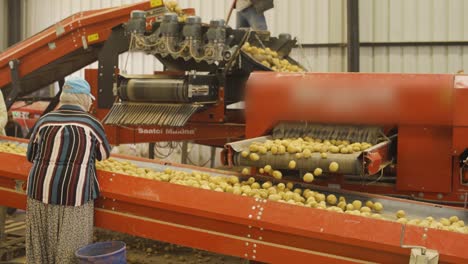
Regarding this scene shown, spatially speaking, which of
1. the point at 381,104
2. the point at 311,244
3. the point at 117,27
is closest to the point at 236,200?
the point at 311,244

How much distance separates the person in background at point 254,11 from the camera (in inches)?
256

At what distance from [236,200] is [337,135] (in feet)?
3.46

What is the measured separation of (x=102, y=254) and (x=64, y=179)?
539 mm

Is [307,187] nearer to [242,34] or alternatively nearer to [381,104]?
[381,104]

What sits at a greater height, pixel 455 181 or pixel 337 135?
pixel 337 135

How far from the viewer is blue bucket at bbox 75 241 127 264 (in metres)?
3.48

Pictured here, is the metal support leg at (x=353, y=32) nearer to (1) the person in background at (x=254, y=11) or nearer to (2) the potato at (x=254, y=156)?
(1) the person in background at (x=254, y=11)

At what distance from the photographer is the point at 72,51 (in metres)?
6.51

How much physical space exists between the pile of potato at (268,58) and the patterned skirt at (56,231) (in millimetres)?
2394

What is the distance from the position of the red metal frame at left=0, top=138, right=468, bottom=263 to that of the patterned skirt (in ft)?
0.61

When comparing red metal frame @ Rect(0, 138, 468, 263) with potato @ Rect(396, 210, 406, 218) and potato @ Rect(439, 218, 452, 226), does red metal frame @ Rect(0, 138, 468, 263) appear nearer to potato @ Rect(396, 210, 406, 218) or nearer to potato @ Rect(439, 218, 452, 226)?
potato @ Rect(439, 218, 452, 226)

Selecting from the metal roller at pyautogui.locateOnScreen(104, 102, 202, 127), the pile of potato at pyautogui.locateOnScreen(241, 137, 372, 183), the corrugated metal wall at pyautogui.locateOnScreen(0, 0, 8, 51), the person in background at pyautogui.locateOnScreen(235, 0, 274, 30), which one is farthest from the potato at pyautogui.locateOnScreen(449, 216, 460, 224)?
the corrugated metal wall at pyautogui.locateOnScreen(0, 0, 8, 51)

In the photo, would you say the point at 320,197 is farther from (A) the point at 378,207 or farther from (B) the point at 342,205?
(A) the point at 378,207

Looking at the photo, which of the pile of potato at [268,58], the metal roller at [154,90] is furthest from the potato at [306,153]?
the metal roller at [154,90]
